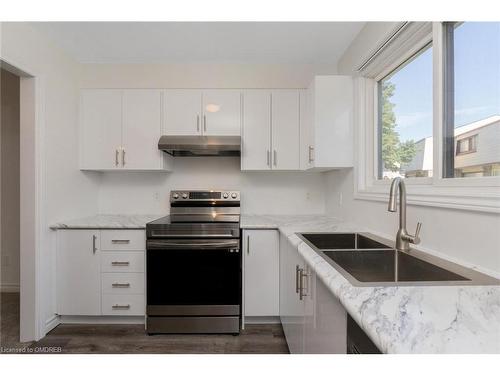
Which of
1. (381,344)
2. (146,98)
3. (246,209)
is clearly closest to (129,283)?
(246,209)

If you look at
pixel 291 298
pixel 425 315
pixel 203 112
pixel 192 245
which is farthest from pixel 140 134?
pixel 425 315

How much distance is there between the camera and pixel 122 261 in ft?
7.57

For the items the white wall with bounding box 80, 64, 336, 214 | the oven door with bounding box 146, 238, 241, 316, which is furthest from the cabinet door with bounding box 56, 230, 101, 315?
the white wall with bounding box 80, 64, 336, 214

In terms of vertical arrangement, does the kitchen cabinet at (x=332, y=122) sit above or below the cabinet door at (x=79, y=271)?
above

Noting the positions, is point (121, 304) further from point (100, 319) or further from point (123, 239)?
point (123, 239)

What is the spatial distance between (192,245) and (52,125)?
1566 millimetres

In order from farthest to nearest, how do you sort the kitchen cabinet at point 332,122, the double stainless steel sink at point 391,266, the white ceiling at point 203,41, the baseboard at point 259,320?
the baseboard at point 259,320, the kitchen cabinet at point 332,122, the white ceiling at point 203,41, the double stainless steel sink at point 391,266

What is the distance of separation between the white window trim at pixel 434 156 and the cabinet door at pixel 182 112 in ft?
4.85

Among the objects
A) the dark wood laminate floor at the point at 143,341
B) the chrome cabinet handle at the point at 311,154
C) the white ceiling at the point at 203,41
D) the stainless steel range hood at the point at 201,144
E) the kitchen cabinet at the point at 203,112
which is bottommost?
the dark wood laminate floor at the point at 143,341

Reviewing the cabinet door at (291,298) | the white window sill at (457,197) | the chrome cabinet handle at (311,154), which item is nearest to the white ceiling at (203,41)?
the chrome cabinet handle at (311,154)

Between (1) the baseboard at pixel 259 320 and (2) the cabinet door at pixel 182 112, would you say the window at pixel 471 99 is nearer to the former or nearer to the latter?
(1) the baseboard at pixel 259 320

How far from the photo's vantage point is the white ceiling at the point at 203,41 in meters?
2.14

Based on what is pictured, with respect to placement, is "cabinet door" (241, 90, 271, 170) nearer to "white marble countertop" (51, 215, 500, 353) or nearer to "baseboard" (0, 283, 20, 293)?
"white marble countertop" (51, 215, 500, 353)

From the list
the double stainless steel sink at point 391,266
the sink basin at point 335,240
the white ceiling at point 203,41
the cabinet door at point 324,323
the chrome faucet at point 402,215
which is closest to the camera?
the cabinet door at point 324,323
